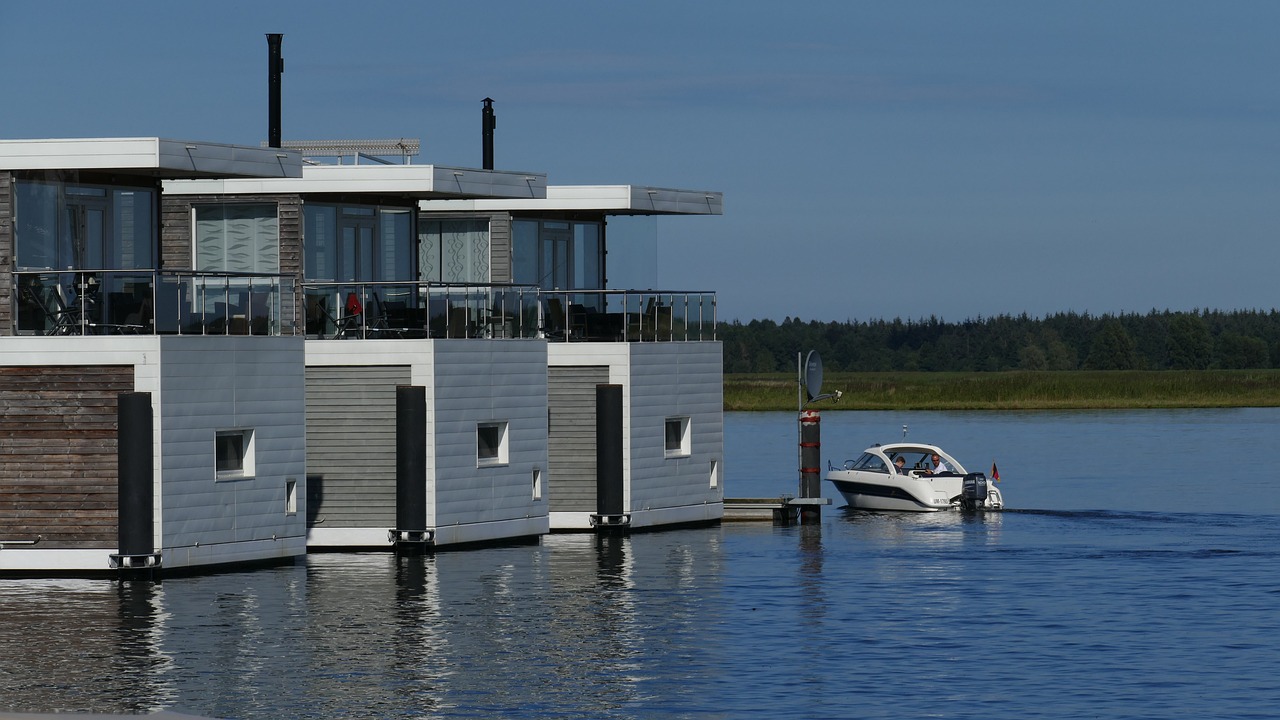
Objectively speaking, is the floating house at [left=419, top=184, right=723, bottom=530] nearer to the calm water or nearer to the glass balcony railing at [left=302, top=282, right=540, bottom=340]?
the calm water

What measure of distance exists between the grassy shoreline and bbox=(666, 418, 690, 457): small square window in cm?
7548

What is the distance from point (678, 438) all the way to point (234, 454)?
1268 cm

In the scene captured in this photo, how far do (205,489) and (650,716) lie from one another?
1223 cm

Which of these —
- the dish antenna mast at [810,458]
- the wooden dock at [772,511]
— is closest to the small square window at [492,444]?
the dish antenna mast at [810,458]

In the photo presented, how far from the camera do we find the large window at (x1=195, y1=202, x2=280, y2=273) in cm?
3684

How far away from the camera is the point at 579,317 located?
41.9 metres

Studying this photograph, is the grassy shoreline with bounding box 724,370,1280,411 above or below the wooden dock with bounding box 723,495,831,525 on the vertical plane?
above

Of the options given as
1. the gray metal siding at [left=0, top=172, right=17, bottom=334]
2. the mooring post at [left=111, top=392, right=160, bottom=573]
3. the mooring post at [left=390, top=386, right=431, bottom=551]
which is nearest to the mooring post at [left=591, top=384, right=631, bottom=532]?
the mooring post at [left=390, top=386, right=431, bottom=551]

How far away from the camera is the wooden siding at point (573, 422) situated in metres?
41.2

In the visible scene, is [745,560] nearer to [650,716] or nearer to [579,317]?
[579,317]

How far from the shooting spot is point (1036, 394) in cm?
12206

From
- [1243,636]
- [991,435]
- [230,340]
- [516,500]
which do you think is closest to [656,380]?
[516,500]

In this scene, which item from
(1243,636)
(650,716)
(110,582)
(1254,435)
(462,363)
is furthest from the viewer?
(1254,435)

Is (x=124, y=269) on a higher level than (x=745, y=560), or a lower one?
higher
